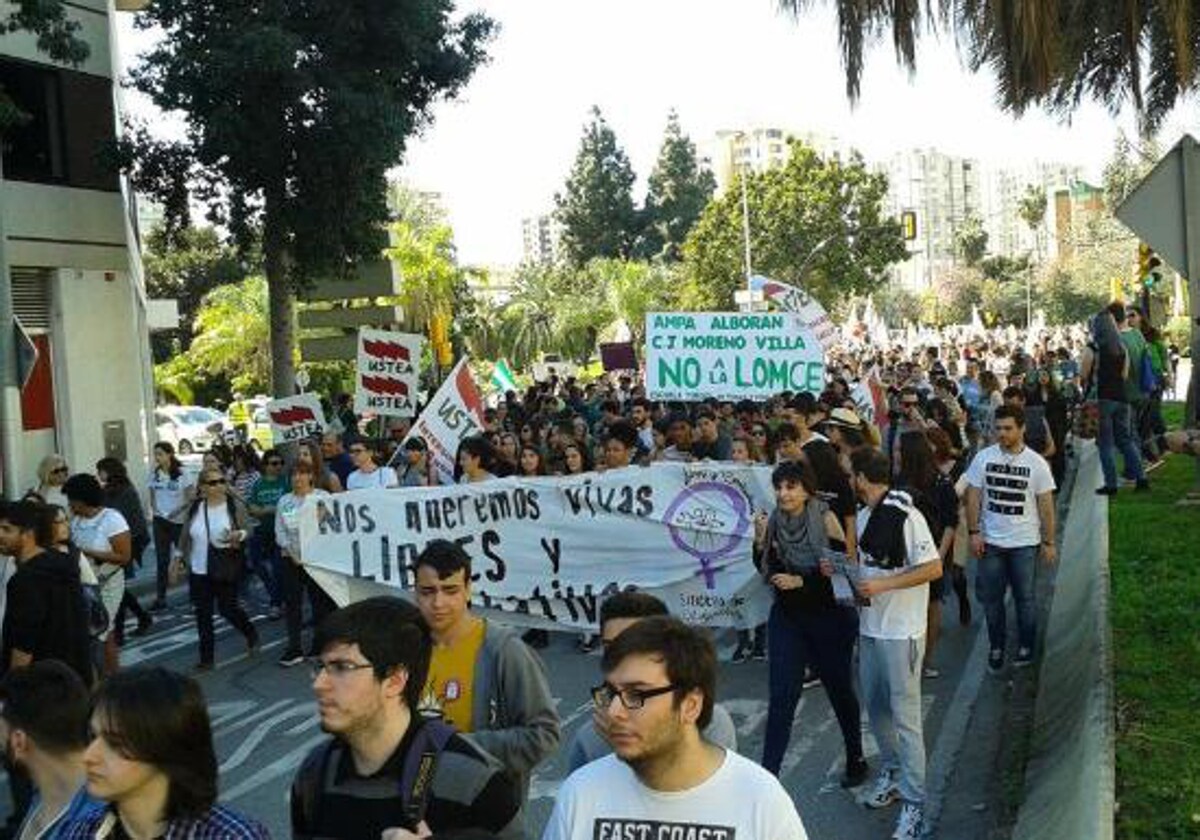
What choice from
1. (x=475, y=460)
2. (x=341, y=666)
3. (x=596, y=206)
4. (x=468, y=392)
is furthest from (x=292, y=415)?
(x=596, y=206)

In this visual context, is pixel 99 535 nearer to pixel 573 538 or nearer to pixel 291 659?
pixel 291 659

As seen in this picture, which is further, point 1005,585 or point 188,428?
point 188,428

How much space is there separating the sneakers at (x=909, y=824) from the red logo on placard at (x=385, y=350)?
33.5ft

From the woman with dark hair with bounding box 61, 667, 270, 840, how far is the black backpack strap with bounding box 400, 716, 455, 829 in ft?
1.21

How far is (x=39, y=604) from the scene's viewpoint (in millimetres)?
7016

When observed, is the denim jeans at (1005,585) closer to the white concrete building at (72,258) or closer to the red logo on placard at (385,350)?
the red logo on placard at (385,350)

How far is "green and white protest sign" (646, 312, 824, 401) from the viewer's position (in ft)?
55.5

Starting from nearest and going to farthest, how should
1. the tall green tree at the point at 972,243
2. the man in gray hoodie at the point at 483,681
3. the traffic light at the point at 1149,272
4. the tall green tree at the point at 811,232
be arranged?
1. the man in gray hoodie at the point at 483,681
2. the traffic light at the point at 1149,272
3. the tall green tree at the point at 811,232
4. the tall green tree at the point at 972,243

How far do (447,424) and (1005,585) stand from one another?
5.74 meters

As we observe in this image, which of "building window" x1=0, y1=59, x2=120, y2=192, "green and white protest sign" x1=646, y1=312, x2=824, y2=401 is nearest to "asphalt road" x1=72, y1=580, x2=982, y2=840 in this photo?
"green and white protest sign" x1=646, y1=312, x2=824, y2=401

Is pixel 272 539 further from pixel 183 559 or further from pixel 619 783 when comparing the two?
pixel 619 783

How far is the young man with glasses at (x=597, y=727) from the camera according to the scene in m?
4.08

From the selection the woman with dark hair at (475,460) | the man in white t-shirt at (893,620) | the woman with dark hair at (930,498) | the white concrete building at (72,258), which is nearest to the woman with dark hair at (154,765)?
the man in white t-shirt at (893,620)

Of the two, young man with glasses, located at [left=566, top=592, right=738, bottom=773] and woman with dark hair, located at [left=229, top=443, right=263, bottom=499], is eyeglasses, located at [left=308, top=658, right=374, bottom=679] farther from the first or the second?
woman with dark hair, located at [left=229, top=443, right=263, bottom=499]
